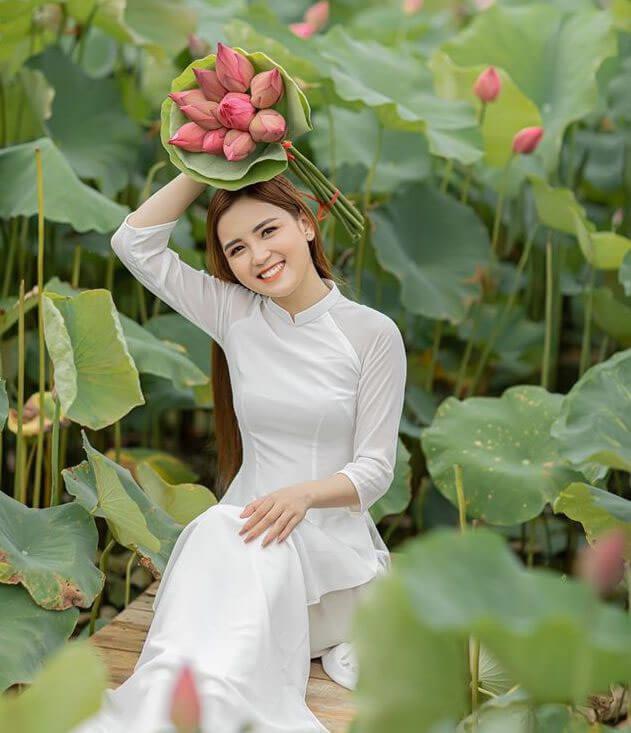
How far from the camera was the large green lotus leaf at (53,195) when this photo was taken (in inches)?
88.0

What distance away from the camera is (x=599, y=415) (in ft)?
6.29

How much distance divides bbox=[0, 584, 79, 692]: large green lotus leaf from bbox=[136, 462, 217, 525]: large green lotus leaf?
13.1 inches

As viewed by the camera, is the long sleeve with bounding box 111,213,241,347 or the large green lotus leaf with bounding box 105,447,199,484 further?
the large green lotus leaf with bounding box 105,447,199,484

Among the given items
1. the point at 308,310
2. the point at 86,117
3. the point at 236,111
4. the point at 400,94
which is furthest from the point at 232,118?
the point at 86,117

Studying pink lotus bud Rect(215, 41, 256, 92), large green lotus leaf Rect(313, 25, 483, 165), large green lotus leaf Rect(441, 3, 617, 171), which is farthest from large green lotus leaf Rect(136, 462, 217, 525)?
large green lotus leaf Rect(441, 3, 617, 171)

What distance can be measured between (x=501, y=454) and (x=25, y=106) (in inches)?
48.9

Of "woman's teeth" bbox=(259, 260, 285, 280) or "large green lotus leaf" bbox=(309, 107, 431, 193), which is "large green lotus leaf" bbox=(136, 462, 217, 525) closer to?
"woman's teeth" bbox=(259, 260, 285, 280)

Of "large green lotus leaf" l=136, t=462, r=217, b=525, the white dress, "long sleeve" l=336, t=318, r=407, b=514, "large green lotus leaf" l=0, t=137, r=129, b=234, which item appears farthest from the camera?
"large green lotus leaf" l=0, t=137, r=129, b=234

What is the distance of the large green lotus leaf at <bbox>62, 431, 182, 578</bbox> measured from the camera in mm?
1698

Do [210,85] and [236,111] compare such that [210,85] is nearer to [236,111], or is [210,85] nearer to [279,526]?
[236,111]

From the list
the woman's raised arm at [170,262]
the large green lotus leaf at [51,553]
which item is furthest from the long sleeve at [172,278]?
the large green lotus leaf at [51,553]

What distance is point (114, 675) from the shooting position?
5.65 ft

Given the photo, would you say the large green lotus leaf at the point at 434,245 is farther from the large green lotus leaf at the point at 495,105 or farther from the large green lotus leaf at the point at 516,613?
the large green lotus leaf at the point at 516,613

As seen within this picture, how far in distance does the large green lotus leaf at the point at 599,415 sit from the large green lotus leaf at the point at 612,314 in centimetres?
73
